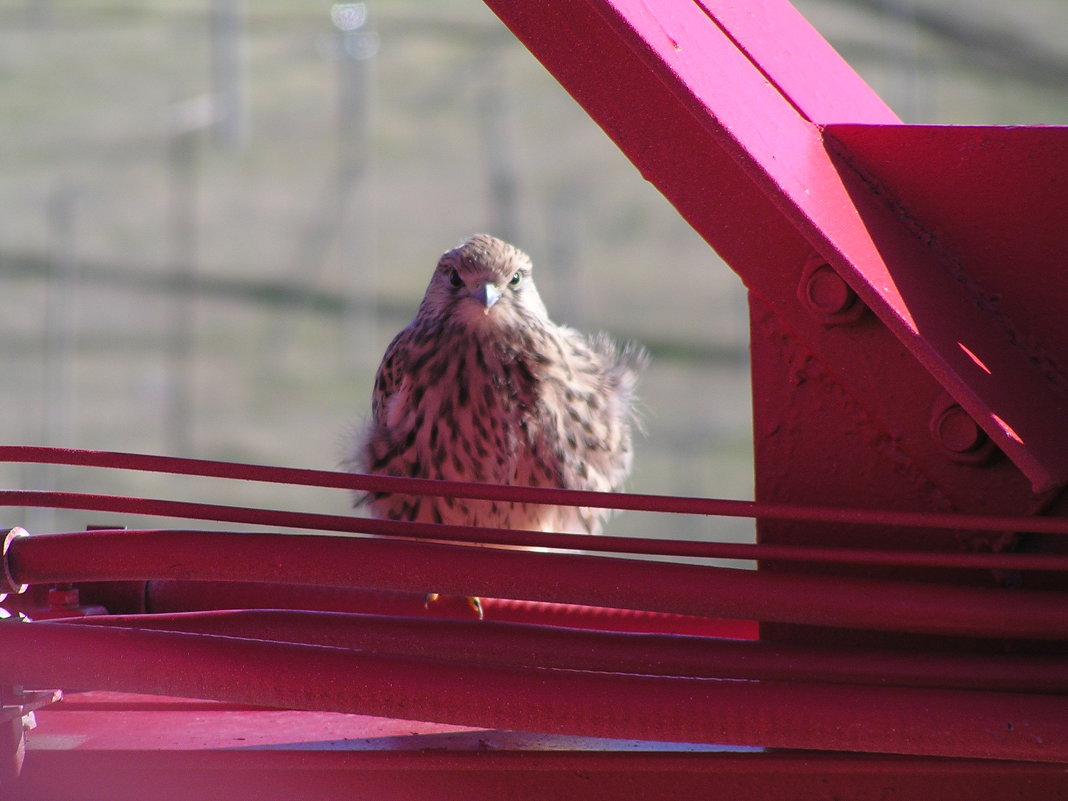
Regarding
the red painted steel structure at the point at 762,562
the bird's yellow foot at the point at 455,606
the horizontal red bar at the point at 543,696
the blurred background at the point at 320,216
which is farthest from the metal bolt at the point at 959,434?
the blurred background at the point at 320,216

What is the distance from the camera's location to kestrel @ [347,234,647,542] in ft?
8.29

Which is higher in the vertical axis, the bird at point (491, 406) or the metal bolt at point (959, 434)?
the bird at point (491, 406)

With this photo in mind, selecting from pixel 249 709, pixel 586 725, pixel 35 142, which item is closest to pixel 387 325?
A: pixel 35 142

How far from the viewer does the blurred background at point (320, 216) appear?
8320 mm

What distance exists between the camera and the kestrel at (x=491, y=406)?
2527 mm

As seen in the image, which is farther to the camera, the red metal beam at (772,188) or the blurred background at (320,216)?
the blurred background at (320,216)

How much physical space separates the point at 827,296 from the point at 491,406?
126cm

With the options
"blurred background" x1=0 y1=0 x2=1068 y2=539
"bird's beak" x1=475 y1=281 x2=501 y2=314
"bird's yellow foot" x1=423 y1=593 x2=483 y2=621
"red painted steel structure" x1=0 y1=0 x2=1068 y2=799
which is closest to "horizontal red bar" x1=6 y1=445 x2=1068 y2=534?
"red painted steel structure" x1=0 y1=0 x2=1068 y2=799

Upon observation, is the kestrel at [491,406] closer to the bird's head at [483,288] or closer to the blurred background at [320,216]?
the bird's head at [483,288]

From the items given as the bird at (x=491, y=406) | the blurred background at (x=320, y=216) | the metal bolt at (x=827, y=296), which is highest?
the blurred background at (x=320, y=216)

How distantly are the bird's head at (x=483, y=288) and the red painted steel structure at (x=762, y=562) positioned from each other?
4.15ft

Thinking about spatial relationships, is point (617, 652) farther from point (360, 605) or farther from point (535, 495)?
point (360, 605)

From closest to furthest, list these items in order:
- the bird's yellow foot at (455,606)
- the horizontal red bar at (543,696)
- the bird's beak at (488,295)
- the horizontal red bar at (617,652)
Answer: the horizontal red bar at (543,696)
the horizontal red bar at (617,652)
the bird's yellow foot at (455,606)
the bird's beak at (488,295)

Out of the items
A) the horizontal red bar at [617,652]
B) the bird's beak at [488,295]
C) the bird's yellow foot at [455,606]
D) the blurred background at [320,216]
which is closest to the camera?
the horizontal red bar at [617,652]
